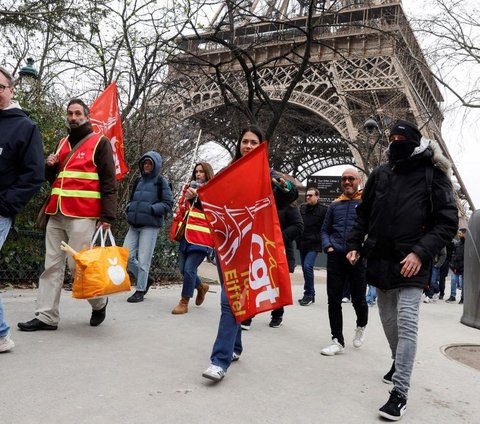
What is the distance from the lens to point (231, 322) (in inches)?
129

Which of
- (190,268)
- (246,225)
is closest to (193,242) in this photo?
(190,268)

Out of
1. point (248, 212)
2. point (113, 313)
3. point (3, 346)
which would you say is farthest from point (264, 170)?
point (113, 313)

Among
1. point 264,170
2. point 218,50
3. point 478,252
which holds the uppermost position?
point 218,50

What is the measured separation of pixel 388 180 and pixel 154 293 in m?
4.87

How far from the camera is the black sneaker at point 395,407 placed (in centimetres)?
282

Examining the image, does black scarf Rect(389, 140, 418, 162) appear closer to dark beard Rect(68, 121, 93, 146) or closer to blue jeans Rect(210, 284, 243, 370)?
blue jeans Rect(210, 284, 243, 370)

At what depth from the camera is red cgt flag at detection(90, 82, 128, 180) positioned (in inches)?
269

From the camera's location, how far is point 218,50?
2133cm

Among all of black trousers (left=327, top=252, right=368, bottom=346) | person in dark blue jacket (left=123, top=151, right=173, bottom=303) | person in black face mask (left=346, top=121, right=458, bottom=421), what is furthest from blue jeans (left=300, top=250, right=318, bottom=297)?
person in black face mask (left=346, top=121, right=458, bottom=421)

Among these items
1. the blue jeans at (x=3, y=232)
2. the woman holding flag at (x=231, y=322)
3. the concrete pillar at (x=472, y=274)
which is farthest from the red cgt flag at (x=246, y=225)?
the blue jeans at (x=3, y=232)

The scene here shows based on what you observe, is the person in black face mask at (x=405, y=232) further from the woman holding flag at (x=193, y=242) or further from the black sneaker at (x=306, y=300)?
the black sneaker at (x=306, y=300)

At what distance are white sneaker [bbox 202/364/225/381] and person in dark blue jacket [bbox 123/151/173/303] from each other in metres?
3.19

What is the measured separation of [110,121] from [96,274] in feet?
11.9

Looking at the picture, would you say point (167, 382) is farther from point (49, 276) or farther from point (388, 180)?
point (388, 180)
